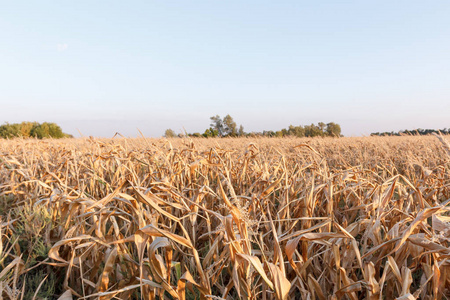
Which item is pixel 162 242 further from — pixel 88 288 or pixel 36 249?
pixel 36 249

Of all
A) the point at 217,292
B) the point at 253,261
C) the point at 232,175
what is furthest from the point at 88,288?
the point at 232,175

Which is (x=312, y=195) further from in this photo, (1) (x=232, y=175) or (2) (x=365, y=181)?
(1) (x=232, y=175)

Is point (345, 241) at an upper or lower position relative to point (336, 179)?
lower

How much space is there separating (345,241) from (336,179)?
31.3 inches

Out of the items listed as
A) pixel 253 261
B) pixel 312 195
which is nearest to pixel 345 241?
pixel 312 195

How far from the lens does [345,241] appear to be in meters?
1.14

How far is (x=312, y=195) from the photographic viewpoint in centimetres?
140

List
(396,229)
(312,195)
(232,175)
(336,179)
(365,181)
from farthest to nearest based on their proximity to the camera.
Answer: (232,175) → (336,179) → (365,181) → (312,195) → (396,229)

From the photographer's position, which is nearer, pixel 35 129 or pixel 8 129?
pixel 8 129

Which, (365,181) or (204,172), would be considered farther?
(204,172)

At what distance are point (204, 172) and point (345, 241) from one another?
1.38 m

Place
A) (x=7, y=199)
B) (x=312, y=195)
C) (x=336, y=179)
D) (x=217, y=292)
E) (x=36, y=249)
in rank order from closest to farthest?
1. (x=217, y=292)
2. (x=312, y=195)
3. (x=36, y=249)
4. (x=336, y=179)
5. (x=7, y=199)

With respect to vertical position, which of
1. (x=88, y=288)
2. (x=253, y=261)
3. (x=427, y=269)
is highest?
(x=253, y=261)

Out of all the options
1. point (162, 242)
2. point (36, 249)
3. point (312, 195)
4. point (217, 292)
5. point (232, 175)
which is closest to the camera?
point (162, 242)
